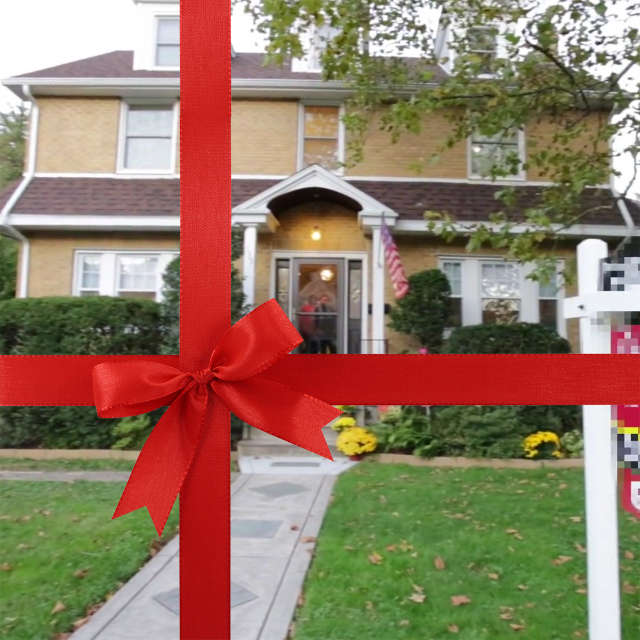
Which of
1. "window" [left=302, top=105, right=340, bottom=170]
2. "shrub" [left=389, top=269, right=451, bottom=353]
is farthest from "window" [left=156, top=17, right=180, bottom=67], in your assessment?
"shrub" [left=389, top=269, right=451, bottom=353]

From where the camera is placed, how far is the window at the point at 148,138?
7.05 meters

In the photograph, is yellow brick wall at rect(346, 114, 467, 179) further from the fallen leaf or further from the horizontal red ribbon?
the horizontal red ribbon

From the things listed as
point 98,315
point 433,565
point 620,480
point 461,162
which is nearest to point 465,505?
point 433,565

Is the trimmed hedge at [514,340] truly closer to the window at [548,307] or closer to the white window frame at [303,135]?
the window at [548,307]

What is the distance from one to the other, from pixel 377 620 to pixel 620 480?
4.78 feet

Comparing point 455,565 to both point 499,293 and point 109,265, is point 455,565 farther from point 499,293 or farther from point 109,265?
point 109,265

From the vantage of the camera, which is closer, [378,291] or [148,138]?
[378,291]

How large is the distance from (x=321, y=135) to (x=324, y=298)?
2430mm

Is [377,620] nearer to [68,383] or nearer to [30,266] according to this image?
[68,383]

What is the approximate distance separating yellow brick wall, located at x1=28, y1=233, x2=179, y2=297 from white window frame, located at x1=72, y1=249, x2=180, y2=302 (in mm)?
53

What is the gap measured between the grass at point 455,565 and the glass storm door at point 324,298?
341 centimetres

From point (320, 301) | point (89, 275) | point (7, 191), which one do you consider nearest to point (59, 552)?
→ point (320, 301)

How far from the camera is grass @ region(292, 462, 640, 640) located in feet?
6.64

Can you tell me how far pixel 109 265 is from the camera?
704 centimetres
